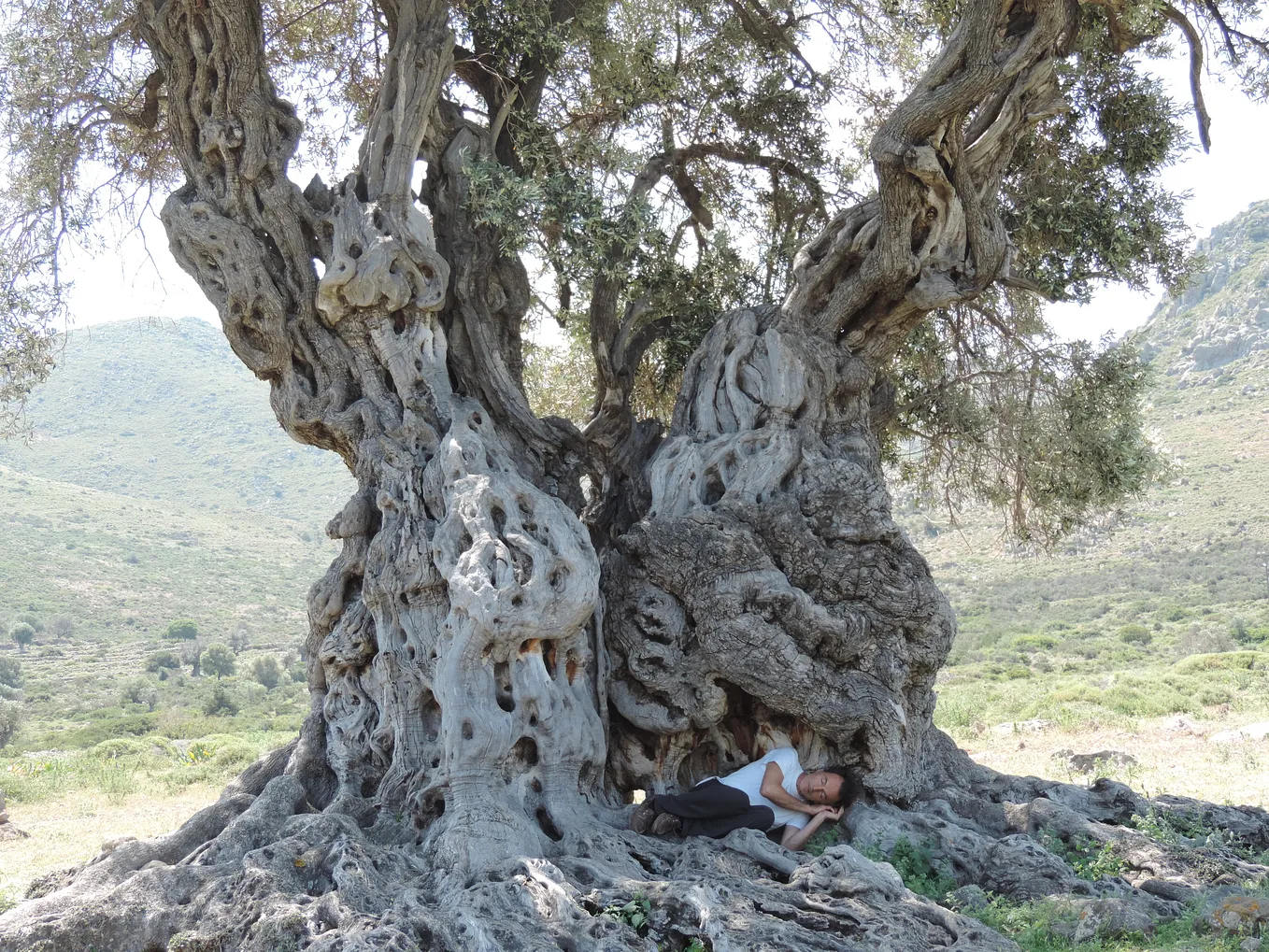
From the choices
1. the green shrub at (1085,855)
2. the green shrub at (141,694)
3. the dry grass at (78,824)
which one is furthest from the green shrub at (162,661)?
the green shrub at (1085,855)

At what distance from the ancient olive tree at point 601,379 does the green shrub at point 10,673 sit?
3452 cm

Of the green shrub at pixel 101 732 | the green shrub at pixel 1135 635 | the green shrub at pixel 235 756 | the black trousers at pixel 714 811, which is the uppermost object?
the black trousers at pixel 714 811

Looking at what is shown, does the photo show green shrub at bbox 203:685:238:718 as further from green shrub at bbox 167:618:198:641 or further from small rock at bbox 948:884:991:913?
small rock at bbox 948:884:991:913

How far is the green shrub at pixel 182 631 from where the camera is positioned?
48094 mm

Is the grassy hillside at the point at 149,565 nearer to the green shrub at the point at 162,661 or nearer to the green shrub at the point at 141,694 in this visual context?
the green shrub at the point at 141,694

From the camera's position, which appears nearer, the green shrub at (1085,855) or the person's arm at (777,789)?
the green shrub at (1085,855)

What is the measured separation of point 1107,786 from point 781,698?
8.58 feet

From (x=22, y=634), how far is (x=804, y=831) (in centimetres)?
4729

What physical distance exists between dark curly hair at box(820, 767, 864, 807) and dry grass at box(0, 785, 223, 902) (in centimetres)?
543

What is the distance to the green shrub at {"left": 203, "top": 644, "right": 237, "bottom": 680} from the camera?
43.2 meters

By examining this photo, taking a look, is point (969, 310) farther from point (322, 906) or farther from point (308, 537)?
point (308, 537)

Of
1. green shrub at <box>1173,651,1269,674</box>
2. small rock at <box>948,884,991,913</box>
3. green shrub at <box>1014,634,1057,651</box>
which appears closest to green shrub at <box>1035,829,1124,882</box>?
small rock at <box>948,884,991,913</box>

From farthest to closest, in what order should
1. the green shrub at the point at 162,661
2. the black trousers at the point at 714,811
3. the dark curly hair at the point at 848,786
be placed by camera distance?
the green shrub at the point at 162,661 < the dark curly hair at the point at 848,786 < the black trousers at the point at 714,811

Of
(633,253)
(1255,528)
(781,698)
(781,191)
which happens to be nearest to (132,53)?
(633,253)
